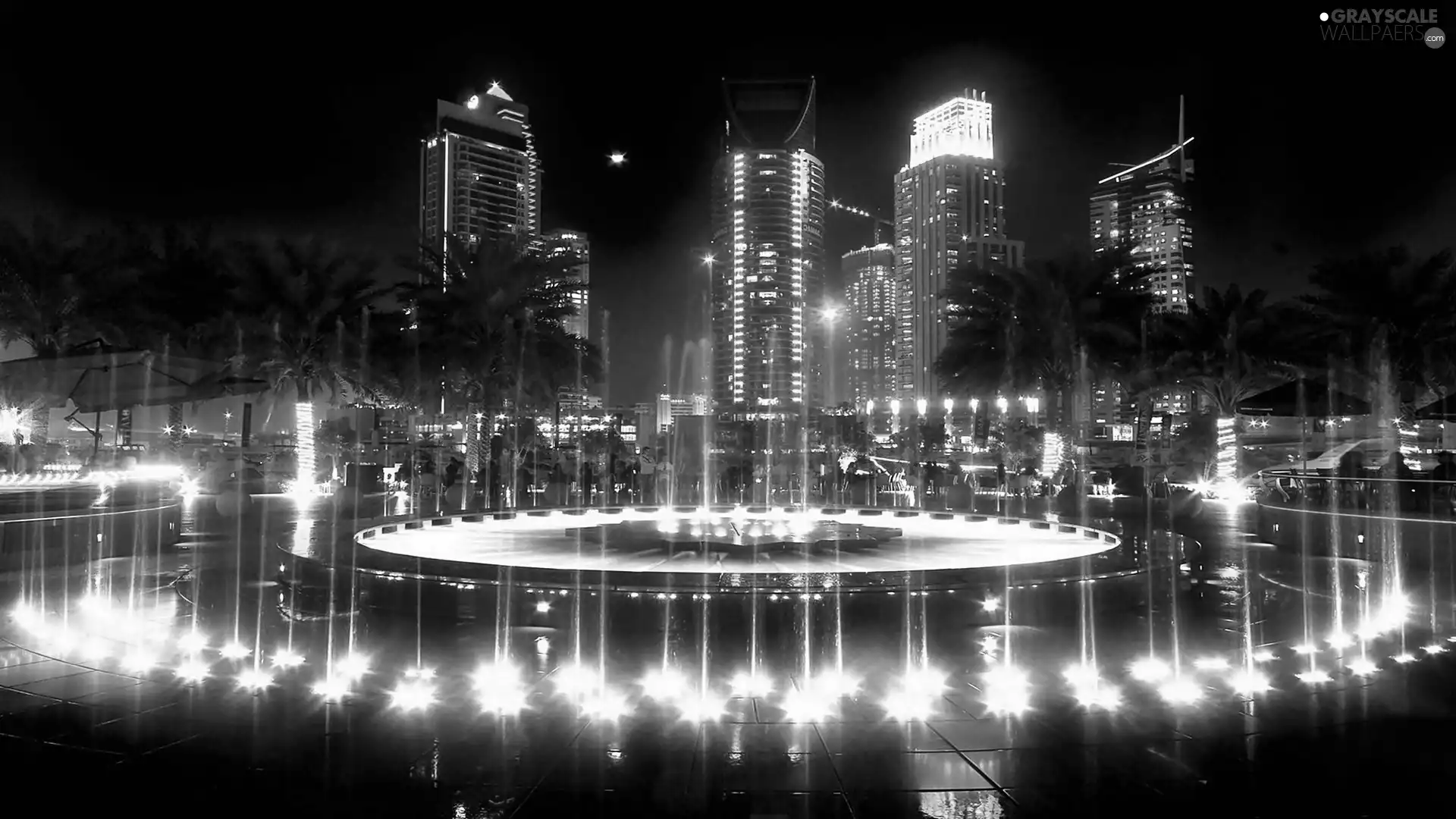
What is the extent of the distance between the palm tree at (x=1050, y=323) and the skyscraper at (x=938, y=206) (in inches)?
4871

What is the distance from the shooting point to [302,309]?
82.3ft

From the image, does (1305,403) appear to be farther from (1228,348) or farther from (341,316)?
(341,316)

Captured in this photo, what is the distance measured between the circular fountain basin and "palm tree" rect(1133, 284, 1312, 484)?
53.6 feet

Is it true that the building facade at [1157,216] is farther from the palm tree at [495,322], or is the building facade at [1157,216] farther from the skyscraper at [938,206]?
the palm tree at [495,322]

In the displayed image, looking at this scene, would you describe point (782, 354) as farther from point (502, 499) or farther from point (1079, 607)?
point (1079, 607)

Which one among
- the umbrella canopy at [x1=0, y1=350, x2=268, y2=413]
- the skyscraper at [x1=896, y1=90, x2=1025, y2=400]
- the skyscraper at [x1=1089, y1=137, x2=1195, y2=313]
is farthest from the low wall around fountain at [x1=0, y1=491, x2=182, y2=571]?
the skyscraper at [x1=896, y1=90, x2=1025, y2=400]

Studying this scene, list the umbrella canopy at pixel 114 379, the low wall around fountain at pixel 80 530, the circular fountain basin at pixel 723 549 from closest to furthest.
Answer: the circular fountain basin at pixel 723 549 < the low wall around fountain at pixel 80 530 < the umbrella canopy at pixel 114 379

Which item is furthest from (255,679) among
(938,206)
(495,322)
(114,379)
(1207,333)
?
(938,206)

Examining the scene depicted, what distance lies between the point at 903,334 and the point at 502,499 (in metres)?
168

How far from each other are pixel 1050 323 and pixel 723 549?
19561 mm

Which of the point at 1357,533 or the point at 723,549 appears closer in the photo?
the point at 723,549

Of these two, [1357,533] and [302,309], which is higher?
[302,309]

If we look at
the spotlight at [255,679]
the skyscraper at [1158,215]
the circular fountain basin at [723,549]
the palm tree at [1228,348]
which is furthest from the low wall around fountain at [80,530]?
the skyscraper at [1158,215]

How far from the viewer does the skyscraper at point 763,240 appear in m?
139
